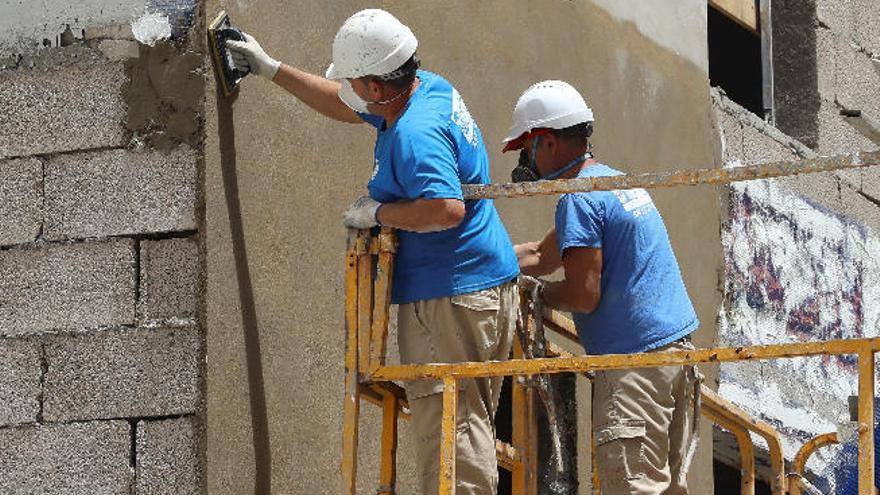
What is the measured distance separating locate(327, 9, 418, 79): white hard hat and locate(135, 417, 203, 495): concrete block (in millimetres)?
1193

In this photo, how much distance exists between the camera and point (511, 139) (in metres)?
5.47

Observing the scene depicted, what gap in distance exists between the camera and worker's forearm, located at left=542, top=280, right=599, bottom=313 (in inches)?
207

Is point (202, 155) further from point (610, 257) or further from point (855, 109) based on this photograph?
point (855, 109)

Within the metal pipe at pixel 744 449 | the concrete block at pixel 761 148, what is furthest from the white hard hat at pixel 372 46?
the concrete block at pixel 761 148

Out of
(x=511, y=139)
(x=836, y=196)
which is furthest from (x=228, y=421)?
(x=836, y=196)

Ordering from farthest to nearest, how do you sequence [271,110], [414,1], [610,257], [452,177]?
[414,1], [271,110], [610,257], [452,177]

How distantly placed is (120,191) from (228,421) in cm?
80

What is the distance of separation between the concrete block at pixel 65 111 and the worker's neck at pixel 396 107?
910 mm

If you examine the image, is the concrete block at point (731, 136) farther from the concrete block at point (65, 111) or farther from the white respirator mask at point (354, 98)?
the concrete block at point (65, 111)

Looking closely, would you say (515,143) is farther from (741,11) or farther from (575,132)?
(741,11)

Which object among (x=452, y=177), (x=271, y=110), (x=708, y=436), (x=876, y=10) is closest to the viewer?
(x=452, y=177)

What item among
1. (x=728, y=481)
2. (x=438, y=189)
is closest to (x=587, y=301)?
(x=438, y=189)

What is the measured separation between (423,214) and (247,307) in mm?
951

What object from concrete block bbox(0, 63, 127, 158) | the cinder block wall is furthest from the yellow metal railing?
concrete block bbox(0, 63, 127, 158)
